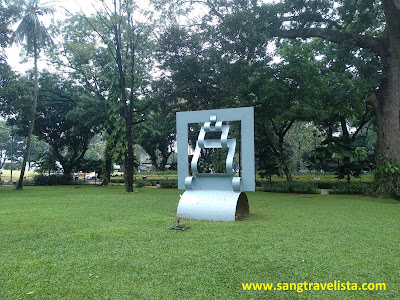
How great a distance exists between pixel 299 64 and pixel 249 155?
8.43 m

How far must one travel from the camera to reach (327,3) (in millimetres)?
12062

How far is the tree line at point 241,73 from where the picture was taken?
1222 centimetres

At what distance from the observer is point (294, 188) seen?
16094mm

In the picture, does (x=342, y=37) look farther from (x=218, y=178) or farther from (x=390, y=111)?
(x=218, y=178)

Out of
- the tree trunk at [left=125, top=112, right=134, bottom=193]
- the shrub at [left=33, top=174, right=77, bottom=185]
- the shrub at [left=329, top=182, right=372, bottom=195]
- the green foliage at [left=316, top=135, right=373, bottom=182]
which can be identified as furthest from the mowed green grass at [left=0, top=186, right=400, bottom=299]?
the shrub at [left=33, top=174, right=77, bottom=185]

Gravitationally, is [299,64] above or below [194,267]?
above

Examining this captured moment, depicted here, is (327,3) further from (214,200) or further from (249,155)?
(214,200)

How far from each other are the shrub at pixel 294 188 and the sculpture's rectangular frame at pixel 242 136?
9112mm

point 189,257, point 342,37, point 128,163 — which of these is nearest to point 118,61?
point 128,163

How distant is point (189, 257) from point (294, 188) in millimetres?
12668

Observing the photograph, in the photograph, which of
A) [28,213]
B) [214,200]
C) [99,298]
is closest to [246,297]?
[99,298]

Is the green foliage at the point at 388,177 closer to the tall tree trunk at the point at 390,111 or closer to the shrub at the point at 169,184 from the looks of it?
the tall tree trunk at the point at 390,111

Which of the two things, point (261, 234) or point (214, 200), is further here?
point (214, 200)

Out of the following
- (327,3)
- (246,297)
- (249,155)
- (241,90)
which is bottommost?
(246,297)
